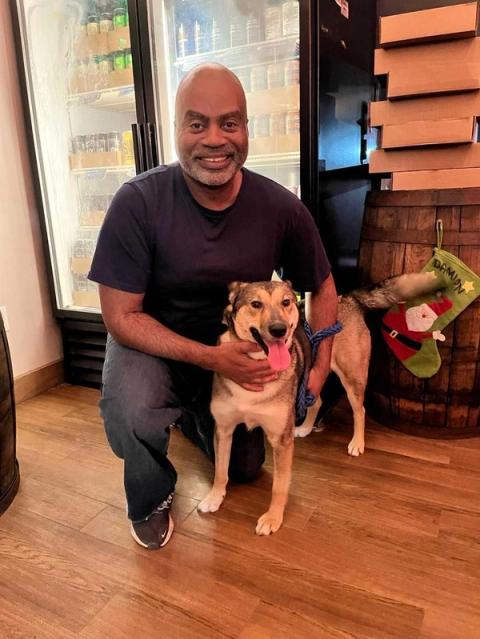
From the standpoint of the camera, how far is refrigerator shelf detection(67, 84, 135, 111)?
2650 mm

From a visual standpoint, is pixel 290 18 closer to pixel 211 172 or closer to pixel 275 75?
pixel 275 75

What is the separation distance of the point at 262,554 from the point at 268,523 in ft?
0.36

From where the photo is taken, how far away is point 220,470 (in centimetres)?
178

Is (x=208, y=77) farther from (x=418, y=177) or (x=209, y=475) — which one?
(x=209, y=475)

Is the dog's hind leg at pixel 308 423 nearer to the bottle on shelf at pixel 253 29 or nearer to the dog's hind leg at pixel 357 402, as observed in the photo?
the dog's hind leg at pixel 357 402

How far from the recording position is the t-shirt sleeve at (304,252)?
1780 millimetres

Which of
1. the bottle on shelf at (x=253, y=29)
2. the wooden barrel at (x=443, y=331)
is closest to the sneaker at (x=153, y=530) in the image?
the wooden barrel at (x=443, y=331)

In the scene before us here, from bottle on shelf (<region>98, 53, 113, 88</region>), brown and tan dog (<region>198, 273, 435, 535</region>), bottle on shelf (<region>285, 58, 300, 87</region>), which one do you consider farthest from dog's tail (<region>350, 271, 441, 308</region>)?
bottle on shelf (<region>98, 53, 113, 88</region>)

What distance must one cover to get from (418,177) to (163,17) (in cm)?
141

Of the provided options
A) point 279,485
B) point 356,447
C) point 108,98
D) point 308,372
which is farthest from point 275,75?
point 279,485

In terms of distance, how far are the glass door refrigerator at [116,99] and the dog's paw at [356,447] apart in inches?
41.4

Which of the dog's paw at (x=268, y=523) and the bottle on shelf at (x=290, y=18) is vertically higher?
the bottle on shelf at (x=290, y=18)

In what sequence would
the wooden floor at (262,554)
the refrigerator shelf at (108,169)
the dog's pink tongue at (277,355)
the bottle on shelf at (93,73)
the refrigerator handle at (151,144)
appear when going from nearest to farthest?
the wooden floor at (262,554), the dog's pink tongue at (277,355), the refrigerator handle at (151,144), the bottle on shelf at (93,73), the refrigerator shelf at (108,169)

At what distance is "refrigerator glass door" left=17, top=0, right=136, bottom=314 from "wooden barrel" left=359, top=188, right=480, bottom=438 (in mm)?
1429
